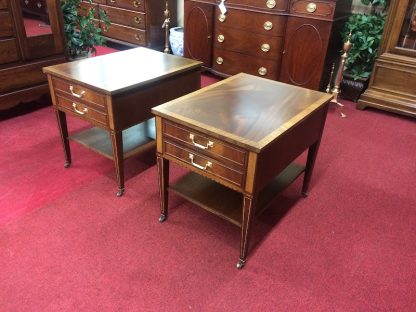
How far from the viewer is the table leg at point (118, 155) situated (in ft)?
5.72

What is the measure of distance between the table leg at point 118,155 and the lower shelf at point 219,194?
333 mm

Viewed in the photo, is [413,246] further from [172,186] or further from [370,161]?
[172,186]

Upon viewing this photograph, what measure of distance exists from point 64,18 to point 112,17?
134cm

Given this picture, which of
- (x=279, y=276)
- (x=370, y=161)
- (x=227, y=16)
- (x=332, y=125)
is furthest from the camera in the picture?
(x=227, y=16)

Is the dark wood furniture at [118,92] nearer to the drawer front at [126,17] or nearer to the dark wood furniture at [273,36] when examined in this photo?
the dark wood furniture at [273,36]

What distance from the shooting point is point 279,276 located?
148 cm

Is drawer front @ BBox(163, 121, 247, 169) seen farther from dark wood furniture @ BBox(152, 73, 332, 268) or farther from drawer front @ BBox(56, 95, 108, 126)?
drawer front @ BBox(56, 95, 108, 126)

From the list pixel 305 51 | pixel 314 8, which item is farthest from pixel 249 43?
pixel 314 8

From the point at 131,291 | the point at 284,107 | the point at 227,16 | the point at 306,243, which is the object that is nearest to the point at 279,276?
the point at 306,243

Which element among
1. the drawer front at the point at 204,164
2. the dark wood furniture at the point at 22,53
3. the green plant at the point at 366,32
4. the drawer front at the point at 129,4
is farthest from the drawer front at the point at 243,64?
the drawer front at the point at 204,164

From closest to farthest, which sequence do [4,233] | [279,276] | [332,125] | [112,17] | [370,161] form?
[279,276] → [4,233] → [370,161] → [332,125] → [112,17]

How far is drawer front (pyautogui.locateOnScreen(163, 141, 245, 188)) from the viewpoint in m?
1.34

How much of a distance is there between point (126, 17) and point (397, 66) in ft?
9.17

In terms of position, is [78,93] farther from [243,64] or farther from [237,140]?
[243,64]
